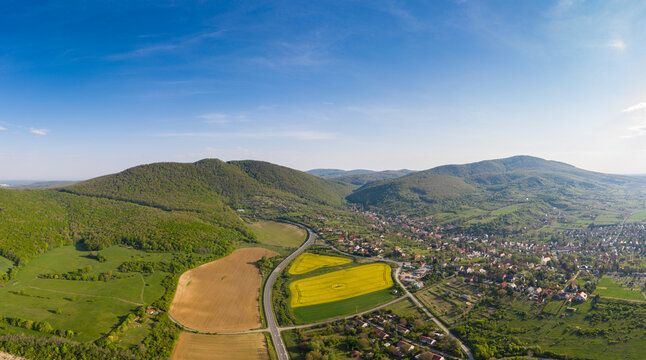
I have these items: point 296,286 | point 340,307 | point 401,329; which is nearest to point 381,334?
point 401,329

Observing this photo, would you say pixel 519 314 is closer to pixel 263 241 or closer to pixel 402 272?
pixel 402 272

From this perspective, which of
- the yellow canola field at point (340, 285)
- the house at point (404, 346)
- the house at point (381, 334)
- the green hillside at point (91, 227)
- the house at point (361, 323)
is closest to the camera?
the house at point (404, 346)

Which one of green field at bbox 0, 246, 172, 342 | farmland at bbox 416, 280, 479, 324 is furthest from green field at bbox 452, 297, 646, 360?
green field at bbox 0, 246, 172, 342

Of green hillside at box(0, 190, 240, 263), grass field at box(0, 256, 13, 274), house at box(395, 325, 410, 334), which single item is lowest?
house at box(395, 325, 410, 334)

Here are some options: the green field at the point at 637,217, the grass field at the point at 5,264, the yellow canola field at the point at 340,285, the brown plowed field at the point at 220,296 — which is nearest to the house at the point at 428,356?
the yellow canola field at the point at 340,285

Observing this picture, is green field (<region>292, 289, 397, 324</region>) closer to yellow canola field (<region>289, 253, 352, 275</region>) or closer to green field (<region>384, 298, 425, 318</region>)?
green field (<region>384, 298, 425, 318</region>)

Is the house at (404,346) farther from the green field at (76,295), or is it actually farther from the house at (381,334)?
the green field at (76,295)

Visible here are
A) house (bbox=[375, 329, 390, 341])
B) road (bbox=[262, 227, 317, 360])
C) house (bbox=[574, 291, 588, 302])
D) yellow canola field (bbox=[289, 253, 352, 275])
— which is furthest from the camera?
yellow canola field (bbox=[289, 253, 352, 275])

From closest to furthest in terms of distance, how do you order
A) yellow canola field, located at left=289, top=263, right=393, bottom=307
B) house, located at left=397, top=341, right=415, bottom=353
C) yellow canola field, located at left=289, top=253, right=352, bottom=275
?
house, located at left=397, top=341, right=415, bottom=353 → yellow canola field, located at left=289, top=263, right=393, bottom=307 → yellow canola field, located at left=289, top=253, right=352, bottom=275
